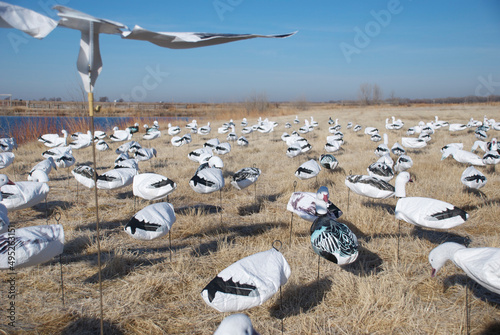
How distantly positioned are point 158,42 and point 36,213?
558 cm

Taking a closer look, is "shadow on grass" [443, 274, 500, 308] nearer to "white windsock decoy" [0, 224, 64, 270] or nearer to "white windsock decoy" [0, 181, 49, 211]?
"white windsock decoy" [0, 224, 64, 270]

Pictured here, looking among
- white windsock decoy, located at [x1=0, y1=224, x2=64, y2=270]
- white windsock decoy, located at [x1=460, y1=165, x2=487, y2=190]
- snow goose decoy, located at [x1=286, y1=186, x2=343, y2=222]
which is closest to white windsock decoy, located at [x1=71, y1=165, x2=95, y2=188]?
white windsock decoy, located at [x1=0, y1=224, x2=64, y2=270]

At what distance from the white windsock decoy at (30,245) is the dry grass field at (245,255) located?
531 mm

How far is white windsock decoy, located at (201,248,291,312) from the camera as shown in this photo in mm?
2410

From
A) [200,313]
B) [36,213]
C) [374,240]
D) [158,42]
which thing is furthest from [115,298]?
[36,213]

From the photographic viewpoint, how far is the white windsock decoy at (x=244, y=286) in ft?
7.91

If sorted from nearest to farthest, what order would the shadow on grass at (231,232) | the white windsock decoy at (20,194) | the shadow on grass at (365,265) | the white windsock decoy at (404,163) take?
the shadow on grass at (365,265) → the white windsock decoy at (20,194) → the shadow on grass at (231,232) → the white windsock decoy at (404,163)

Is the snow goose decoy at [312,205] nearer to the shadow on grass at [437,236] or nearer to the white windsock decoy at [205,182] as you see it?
the white windsock decoy at [205,182]

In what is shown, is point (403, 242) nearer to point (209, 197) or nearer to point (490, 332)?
point (490, 332)

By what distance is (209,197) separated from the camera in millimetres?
6930

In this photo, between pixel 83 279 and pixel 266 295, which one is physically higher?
pixel 266 295

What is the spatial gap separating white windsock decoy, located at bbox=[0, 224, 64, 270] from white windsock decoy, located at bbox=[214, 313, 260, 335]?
77.5 inches

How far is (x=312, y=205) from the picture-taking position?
13.5 ft

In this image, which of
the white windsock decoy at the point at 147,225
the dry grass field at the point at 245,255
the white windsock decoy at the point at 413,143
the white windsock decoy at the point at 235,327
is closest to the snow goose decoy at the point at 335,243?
the dry grass field at the point at 245,255
